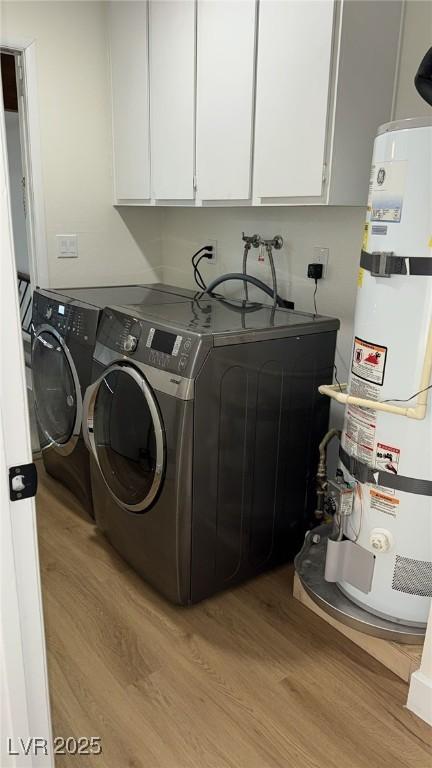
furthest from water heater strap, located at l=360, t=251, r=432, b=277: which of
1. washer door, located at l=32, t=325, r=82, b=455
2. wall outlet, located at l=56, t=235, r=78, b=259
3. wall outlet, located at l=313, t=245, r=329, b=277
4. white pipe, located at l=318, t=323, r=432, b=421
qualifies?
wall outlet, located at l=56, t=235, r=78, b=259

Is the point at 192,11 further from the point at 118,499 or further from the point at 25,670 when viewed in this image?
the point at 25,670

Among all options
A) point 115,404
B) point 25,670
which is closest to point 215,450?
point 115,404

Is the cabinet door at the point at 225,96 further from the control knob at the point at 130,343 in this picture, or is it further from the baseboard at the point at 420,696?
the baseboard at the point at 420,696

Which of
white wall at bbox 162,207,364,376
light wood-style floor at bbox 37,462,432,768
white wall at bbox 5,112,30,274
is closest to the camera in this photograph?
light wood-style floor at bbox 37,462,432,768

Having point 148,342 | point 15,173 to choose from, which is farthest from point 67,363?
point 15,173

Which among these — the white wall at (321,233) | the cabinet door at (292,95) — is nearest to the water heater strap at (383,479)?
the white wall at (321,233)

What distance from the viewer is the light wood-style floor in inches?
56.2

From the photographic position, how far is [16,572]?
0.87 m

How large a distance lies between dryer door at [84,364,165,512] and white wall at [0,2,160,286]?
48.1 inches

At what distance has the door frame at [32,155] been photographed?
2.69 metres

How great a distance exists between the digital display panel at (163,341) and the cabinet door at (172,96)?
91 centimetres

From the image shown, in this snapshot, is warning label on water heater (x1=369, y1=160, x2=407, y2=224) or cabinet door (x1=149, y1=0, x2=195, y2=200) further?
cabinet door (x1=149, y1=0, x2=195, y2=200)

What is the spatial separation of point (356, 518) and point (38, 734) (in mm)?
1109

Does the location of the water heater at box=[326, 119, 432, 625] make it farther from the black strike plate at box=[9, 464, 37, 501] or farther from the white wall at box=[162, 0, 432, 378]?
the black strike plate at box=[9, 464, 37, 501]
